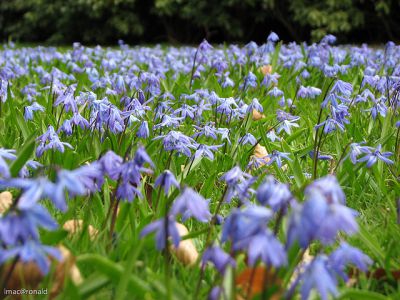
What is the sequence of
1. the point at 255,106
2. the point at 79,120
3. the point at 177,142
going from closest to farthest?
the point at 177,142 → the point at 79,120 → the point at 255,106

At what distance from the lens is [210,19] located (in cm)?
1385

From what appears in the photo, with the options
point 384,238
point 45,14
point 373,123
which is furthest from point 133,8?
point 384,238

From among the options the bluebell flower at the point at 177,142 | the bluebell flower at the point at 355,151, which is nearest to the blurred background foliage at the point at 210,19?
the bluebell flower at the point at 355,151

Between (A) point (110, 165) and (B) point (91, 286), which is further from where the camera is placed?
(A) point (110, 165)

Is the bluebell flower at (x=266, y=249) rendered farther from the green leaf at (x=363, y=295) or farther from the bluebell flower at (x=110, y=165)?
the bluebell flower at (x=110, y=165)

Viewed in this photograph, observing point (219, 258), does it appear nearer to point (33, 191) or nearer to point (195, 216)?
point (195, 216)

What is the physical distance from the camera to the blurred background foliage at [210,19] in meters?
12.4

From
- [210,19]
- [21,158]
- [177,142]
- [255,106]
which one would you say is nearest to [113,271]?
[21,158]

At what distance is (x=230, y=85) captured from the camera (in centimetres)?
A: 390

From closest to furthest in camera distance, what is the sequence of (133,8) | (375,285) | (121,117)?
(375,285) < (121,117) < (133,8)

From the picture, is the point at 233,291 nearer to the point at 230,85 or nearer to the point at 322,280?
the point at 322,280

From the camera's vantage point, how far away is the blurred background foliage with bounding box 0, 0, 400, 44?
490 inches

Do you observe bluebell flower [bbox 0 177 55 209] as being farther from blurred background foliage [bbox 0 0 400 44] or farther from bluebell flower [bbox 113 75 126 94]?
blurred background foliage [bbox 0 0 400 44]

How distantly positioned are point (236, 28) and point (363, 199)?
12258mm
